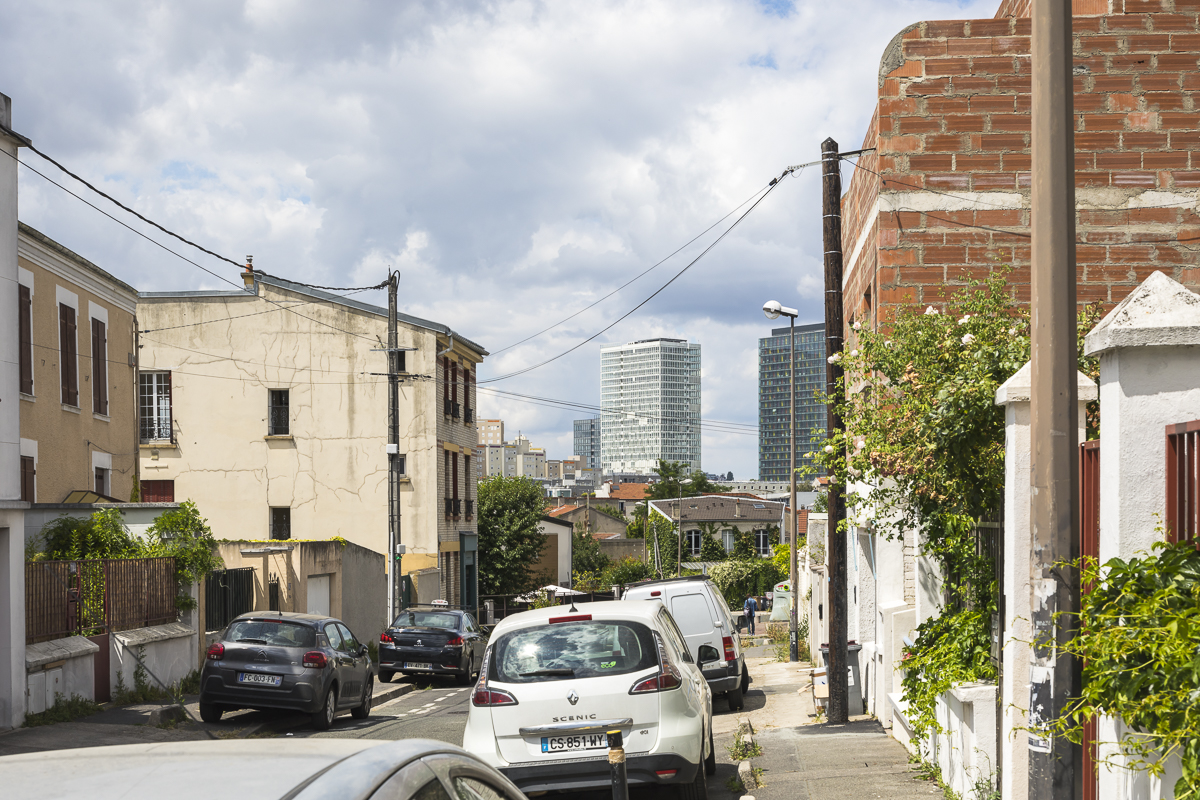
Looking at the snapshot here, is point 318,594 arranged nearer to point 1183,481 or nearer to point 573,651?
point 573,651

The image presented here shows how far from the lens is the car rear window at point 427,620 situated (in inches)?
958

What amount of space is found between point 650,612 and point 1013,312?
5.28 metres

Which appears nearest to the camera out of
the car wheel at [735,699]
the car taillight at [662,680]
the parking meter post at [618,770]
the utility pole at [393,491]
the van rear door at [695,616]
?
the parking meter post at [618,770]

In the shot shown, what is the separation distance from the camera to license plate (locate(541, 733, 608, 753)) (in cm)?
864

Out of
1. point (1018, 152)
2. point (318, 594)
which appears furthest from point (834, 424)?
point (318, 594)

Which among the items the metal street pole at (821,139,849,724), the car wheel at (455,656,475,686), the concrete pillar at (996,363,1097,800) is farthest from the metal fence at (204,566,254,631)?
the concrete pillar at (996,363,1097,800)

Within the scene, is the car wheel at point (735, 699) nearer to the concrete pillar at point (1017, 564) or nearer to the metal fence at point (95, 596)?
the metal fence at point (95, 596)

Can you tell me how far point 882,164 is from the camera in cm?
1243

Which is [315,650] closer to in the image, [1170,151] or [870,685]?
[870,685]

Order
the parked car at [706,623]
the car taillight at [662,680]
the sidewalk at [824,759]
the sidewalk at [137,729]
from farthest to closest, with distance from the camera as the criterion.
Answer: the parked car at [706,623]
the sidewalk at [137,729]
the sidewalk at [824,759]
the car taillight at [662,680]

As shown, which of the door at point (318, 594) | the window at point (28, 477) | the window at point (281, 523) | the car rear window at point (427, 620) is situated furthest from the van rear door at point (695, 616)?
the window at point (281, 523)

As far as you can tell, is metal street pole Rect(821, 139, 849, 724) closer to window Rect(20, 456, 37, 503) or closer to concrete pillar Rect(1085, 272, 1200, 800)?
concrete pillar Rect(1085, 272, 1200, 800)

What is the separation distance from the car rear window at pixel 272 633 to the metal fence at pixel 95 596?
249 cm

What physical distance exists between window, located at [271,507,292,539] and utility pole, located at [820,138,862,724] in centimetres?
2851
